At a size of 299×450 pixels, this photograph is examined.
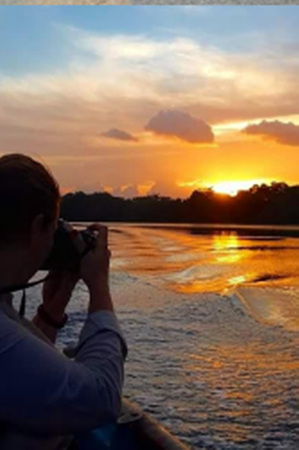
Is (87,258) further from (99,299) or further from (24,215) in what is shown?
(24,215)

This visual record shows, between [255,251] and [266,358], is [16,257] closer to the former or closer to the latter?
[266,358]

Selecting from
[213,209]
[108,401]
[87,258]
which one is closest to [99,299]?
[87,258]

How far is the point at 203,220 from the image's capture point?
205ft

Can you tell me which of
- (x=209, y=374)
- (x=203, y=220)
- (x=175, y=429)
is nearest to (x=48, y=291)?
(x=175, y=429)

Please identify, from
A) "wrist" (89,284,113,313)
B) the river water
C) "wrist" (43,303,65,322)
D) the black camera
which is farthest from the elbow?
the river water

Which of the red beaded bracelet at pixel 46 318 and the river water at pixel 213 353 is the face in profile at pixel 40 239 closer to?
the red beaded bracelet at pixel 46 318

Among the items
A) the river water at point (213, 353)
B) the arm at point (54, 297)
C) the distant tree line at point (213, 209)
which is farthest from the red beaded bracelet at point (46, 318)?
the distant tree line at point (213, 209)

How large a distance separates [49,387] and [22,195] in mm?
343

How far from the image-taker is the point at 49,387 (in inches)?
48.3

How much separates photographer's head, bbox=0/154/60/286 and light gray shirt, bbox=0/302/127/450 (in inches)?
3.5

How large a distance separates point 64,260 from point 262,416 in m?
3.67

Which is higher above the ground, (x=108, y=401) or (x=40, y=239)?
(x=40, y=239)

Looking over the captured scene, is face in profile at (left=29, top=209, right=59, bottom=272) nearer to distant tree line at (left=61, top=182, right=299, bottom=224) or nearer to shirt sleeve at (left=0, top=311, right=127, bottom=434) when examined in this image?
shirt sleeve at (left=0, top=311, right=127, bottom=434)

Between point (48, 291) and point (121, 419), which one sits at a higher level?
point (48, 291)
